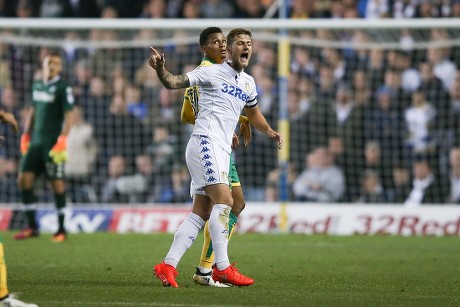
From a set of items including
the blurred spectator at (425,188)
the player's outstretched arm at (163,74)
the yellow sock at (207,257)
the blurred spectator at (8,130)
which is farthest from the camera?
the blurred spectator at (8,130)

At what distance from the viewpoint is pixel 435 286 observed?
30.1 ft

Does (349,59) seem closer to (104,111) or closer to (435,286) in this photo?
(104,111)

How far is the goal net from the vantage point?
60.4 feet

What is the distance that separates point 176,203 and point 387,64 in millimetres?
4607

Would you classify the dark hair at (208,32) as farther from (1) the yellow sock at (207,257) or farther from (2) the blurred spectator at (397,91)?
(2) the blurred spectator at (397,91)

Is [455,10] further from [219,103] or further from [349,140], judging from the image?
[219,103]

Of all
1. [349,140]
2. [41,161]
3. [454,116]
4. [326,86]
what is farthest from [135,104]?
[454,116]

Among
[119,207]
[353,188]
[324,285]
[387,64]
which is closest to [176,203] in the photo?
[119,207]

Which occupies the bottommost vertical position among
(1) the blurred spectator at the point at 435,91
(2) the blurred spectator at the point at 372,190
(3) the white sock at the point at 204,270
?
(2) the blurred spectator at the point at 372,190

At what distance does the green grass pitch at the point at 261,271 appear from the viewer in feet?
25.8

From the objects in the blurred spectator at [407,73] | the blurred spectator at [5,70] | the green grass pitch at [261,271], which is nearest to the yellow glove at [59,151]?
the green grass pitch at [261,271]

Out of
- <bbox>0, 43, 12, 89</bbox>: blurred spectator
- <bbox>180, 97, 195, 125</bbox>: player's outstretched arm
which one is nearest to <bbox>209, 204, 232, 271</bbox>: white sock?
<bbox>180, 97, 195, 125</bbox>: player's outstretched arm

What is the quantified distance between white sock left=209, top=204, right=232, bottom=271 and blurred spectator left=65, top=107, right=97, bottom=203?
10.7 metres

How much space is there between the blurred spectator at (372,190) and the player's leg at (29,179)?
237 inches
